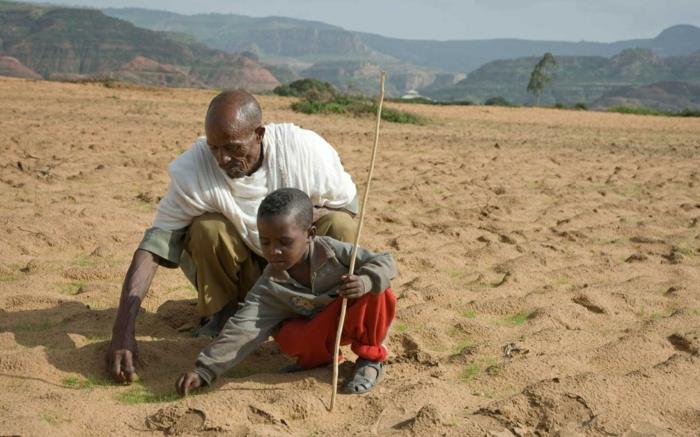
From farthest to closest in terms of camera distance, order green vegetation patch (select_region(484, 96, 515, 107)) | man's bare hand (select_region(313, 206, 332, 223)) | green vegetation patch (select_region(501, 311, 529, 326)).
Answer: green vegetation patch (select_region(484, 96, 515, 107)), green vegetation patch (select_region(501, 311, 529, 326)), man's bare hand (select_region(313, 206, 332, 223))

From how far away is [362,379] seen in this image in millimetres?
2652

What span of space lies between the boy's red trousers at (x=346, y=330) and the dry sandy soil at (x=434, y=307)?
0.10 meters

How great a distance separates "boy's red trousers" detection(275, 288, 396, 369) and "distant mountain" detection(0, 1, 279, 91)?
145ft

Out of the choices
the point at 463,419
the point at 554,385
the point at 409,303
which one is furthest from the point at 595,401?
the point at 409,303

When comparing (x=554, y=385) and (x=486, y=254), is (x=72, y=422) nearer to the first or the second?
(x=554, y=385)

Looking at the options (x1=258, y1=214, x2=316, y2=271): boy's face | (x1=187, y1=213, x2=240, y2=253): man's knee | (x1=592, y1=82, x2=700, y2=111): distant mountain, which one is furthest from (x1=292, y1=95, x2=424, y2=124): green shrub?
(x1=592, y1=82, x2=700, y2=111): distant mountain

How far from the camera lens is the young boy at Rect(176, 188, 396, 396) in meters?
2.54

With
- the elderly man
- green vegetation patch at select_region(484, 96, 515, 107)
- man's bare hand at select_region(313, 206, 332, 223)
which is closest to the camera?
the elderly man

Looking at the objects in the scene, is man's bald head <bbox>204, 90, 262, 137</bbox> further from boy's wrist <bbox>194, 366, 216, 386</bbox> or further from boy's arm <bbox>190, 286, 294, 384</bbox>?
boy's wrist <bbox>194, 366, 216, 386</bbox>

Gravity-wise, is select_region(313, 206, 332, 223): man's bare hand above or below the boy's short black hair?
below

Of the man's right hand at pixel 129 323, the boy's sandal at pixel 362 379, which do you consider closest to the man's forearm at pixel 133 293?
the man's right hand at pixel 129 323

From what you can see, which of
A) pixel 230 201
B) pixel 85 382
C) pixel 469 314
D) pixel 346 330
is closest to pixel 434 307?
pixel 469 314

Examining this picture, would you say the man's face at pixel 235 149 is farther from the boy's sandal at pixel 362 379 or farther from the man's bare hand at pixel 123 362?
the boy's sandal at pixel 362 379

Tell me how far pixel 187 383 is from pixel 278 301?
44 centimetres
